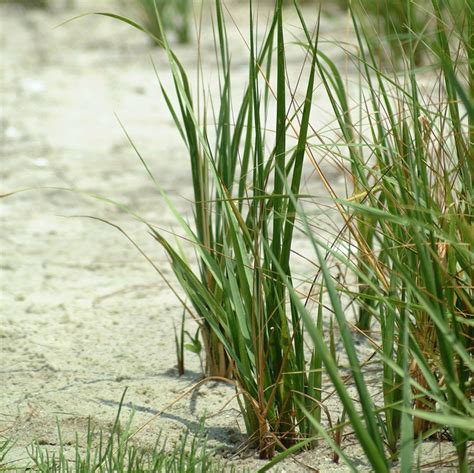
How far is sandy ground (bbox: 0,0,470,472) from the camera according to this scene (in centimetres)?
190

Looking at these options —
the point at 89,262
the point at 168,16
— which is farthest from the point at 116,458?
the point at 168,16

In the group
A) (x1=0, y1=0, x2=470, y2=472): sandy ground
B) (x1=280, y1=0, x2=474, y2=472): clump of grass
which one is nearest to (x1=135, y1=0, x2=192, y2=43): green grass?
(x1=0, y1=0, x2=470, y2=472): sandy ground

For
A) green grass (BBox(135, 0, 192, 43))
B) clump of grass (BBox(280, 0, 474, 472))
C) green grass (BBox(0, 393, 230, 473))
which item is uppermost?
green grass (BBox(135, 0, 192, 43))

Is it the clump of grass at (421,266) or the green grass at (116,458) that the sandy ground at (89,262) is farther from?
the clump of grass at (421,266)

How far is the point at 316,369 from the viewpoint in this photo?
1.58m

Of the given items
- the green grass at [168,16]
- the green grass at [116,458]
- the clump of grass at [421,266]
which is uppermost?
the green grass at [168,16]

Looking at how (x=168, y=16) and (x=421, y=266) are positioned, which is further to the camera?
(x=168, y=16)

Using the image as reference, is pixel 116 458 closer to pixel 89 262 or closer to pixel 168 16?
pixel 89 262

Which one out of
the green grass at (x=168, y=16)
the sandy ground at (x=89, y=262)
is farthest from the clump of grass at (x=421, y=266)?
the green grass at (x=168, y=16)

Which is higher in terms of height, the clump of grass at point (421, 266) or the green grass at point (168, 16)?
the green grass at point (168, 16)

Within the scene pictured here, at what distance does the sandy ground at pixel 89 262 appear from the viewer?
6.25ft

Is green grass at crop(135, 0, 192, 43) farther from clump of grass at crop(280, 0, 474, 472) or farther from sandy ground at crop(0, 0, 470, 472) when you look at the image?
A: clump of grass at crop(280, 0, 474, 472)

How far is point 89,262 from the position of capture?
2.90m

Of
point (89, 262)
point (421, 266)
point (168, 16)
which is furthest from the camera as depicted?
point (168, 16)
